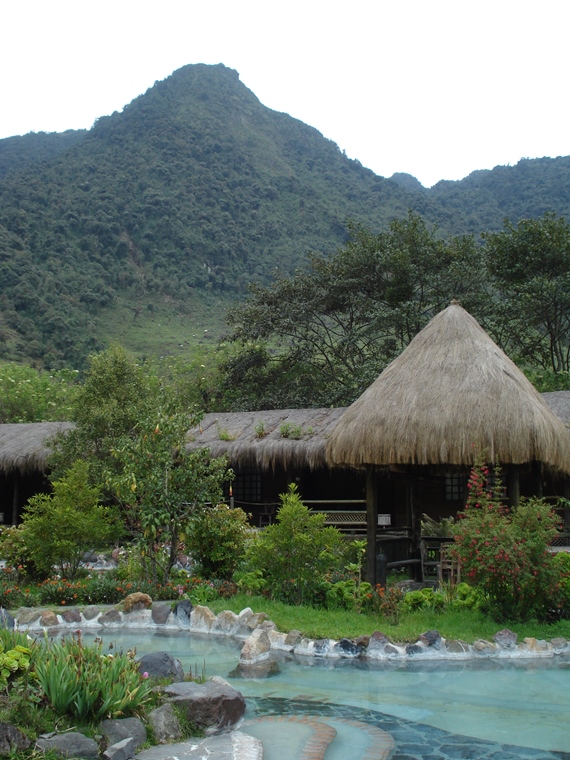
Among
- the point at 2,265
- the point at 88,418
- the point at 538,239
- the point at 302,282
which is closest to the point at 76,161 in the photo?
the point at 2,265

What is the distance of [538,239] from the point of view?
25766mm

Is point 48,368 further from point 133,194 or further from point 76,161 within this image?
point 76,161

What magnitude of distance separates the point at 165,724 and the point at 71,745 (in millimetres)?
887

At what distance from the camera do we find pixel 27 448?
784 inches

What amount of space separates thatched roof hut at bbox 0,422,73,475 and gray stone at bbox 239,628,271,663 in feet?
37.5

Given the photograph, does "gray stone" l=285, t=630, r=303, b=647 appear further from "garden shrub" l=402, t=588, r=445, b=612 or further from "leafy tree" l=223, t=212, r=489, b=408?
"leafy tree" l=223, t=212, r=489, b=408

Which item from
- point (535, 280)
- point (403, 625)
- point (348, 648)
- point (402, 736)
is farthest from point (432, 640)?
point (535, 280)

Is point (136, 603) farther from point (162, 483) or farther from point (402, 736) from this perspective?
point (402, 736)

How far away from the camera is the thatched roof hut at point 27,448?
64.1 feet

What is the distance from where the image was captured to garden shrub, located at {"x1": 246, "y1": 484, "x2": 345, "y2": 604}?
10.1m

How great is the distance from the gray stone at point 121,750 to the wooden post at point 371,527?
605 cm

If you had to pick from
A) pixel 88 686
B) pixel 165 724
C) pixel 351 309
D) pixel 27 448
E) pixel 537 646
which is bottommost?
pixel 537 646

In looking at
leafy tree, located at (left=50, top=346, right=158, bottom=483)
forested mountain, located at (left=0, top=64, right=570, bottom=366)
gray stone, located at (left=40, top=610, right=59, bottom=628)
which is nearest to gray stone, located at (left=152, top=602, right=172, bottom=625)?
gray stone, located at (left=40, top=610, right=59, bottom=628)

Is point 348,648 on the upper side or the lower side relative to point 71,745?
lower
